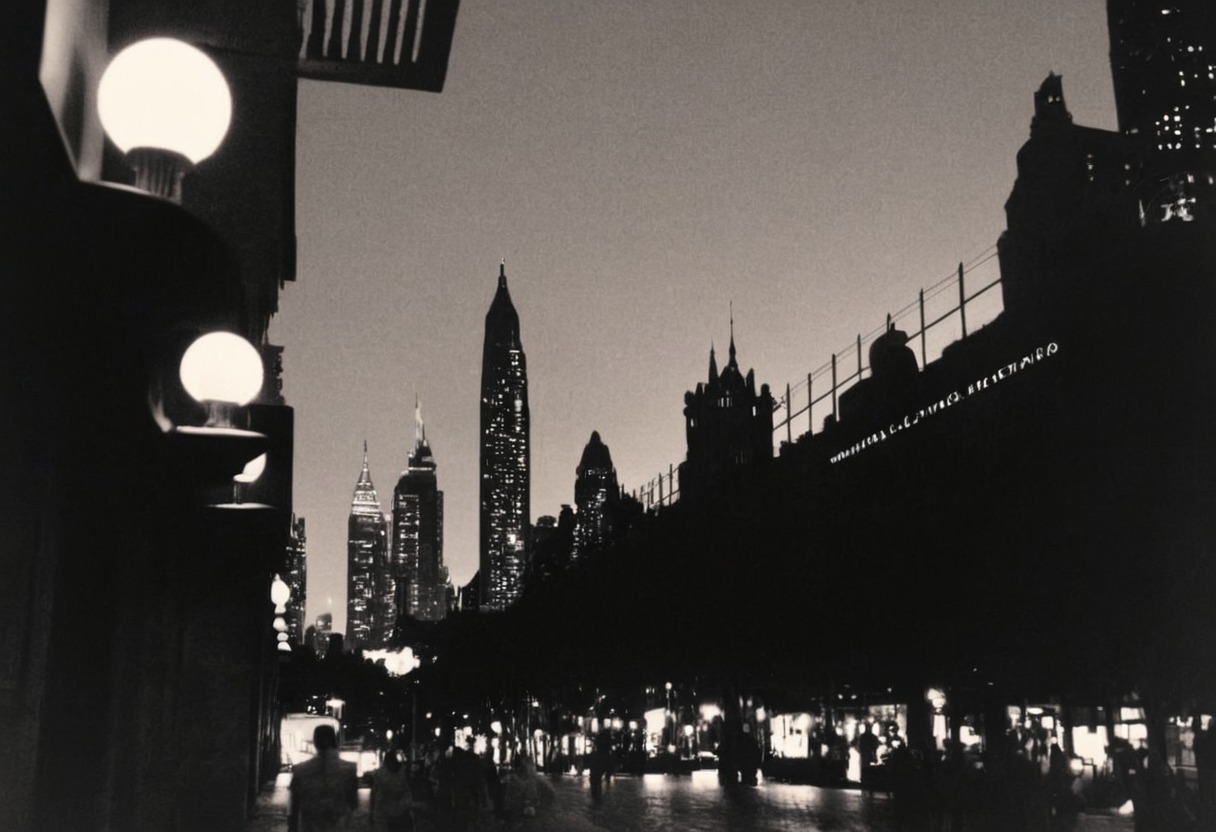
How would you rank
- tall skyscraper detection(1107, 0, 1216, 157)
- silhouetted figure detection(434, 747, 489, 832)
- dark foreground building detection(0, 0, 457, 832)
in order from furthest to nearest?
tall skyscraper detection(1107, 0, 1216, 157)
silhouetted figure detection(434, 747, 489, 832)
dark foreground building detection(0, 0, 457, 832)

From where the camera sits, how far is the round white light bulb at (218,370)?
22.6 feet

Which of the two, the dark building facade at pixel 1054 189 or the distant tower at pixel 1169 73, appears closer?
the dark building facade at pixel 1054 189

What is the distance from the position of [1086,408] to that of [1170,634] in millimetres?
5243

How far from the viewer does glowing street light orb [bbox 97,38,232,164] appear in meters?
3.78

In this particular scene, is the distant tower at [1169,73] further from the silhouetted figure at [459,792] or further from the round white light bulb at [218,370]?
the round white light bulb at [218,370]

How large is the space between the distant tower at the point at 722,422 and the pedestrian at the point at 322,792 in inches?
4674

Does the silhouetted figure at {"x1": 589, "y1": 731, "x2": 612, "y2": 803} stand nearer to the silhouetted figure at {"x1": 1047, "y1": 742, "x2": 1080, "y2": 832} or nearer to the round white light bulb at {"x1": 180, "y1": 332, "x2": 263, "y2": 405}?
the silhouetted figure at {"x1": 1047, "y1": 742, "x2": 1080, "y2": 832}

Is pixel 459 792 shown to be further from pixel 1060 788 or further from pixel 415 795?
pixel 1060 788

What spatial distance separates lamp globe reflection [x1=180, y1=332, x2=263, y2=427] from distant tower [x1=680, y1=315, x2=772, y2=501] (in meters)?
Result: 123

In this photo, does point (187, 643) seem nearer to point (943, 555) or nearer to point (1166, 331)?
point (943, 555)

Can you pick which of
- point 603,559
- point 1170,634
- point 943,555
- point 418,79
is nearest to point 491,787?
point 943,555

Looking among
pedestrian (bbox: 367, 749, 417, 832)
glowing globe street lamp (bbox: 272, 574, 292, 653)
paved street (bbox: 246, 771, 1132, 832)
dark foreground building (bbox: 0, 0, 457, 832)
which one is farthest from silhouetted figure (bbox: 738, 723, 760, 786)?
dark foreground building (bbox: 0, 0, 457, 832)

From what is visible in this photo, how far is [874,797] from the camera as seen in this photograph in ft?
113

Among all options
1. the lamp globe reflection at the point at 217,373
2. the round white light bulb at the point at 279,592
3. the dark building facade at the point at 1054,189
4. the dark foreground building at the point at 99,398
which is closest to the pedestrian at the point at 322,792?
the dark foreground building at the point at 99,398
